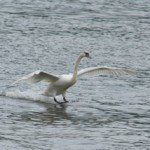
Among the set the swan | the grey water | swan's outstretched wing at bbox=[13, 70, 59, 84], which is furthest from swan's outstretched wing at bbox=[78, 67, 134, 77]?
swan's outstretched wing at bbox=[13, 70, 59, 84]

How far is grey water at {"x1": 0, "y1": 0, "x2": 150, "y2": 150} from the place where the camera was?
17.1 meters

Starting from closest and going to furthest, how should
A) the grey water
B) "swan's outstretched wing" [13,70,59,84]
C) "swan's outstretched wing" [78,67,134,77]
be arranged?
the grey water, "swan's outstretched wing" [13,70,59,84], "swan's outstretched wing" [78,67,134,77]

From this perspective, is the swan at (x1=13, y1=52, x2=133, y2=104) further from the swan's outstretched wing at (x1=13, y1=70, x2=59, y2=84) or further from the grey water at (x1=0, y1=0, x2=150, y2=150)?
the grey water at (x1=0, y1=0, x2=150, y2=150)

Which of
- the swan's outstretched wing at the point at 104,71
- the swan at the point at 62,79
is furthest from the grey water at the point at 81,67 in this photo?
the swan's outstretched wing at the point at 104,71

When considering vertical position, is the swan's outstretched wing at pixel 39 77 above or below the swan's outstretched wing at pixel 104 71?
above

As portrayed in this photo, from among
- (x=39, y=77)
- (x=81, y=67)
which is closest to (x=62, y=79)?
(x=39, y=77)

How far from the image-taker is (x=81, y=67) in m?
26.1

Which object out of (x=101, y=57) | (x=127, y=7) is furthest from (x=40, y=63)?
(x=127, y=7)

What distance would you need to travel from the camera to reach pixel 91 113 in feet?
65.3

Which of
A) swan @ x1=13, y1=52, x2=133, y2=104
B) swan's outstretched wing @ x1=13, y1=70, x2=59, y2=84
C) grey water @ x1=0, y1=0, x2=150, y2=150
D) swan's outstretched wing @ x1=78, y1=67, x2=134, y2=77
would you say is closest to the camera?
grey water @ x1=0, y1=0, x2=150, y2=150

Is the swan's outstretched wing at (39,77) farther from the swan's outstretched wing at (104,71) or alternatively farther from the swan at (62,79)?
the swan's outstretched wing at (104,71)

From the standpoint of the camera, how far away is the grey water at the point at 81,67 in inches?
674

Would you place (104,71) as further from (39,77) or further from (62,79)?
(39,77)

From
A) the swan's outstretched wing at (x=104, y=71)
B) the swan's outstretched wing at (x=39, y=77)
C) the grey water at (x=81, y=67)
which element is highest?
the swan's outstretched wing at (x=39, y=77)
